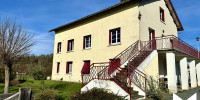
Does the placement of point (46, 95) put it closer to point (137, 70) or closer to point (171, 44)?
point (137, 70)

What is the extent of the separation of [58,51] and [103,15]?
8.52 m

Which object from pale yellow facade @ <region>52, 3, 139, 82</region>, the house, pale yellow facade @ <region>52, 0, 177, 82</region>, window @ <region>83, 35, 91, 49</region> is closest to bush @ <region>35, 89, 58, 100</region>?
the house

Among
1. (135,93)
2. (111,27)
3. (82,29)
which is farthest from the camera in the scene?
(82,29)

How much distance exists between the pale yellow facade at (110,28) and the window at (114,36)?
0.31 meters

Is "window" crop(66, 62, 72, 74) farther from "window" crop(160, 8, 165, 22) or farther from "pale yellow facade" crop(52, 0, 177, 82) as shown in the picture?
"window" crop(160, 8, 165, 22)

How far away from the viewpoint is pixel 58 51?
19.5 m

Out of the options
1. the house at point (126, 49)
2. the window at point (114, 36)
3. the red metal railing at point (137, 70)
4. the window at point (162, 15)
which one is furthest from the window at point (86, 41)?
the window at point (162, 15)

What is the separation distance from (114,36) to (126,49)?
3.11 metres

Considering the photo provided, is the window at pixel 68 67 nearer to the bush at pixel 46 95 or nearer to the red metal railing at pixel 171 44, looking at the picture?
the red metal railing at pixel 171 44

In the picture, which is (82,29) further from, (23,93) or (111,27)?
(23,93)

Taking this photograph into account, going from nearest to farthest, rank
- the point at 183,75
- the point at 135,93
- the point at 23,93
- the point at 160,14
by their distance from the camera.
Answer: the point at 23,93 → the point at 135,93 → the point at 183,75 → the point at 160,14

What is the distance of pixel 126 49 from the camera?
10461mm

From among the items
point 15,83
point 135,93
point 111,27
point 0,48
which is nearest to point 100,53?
point 111,27

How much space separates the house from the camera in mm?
8923
